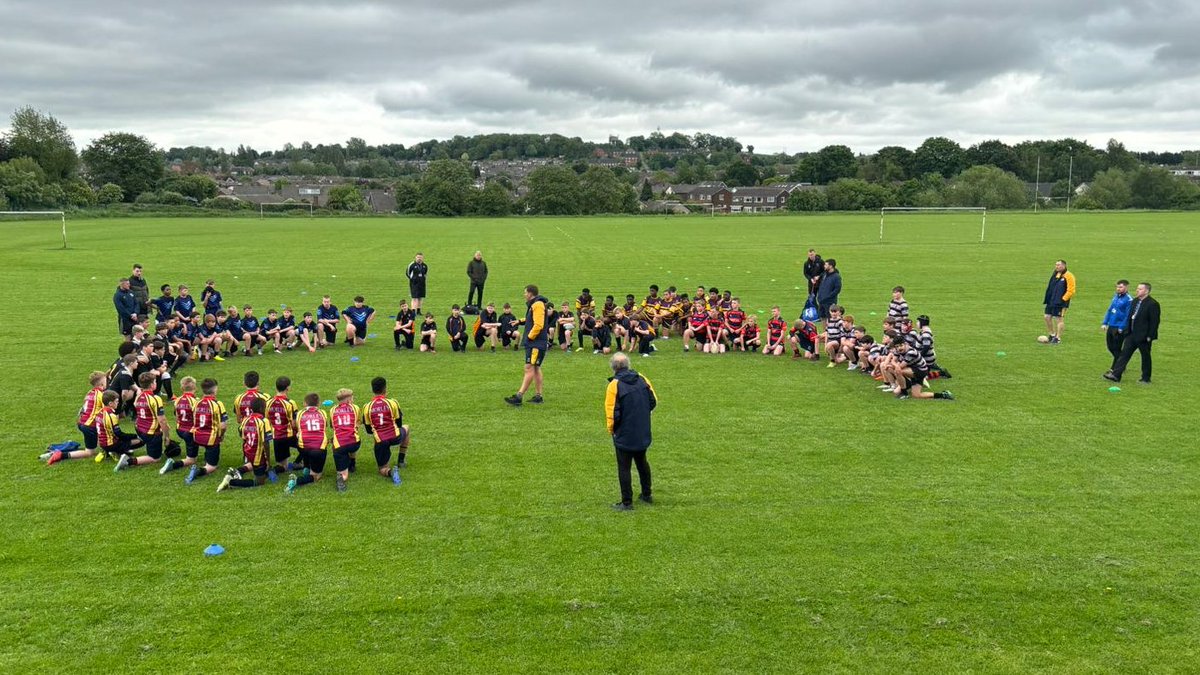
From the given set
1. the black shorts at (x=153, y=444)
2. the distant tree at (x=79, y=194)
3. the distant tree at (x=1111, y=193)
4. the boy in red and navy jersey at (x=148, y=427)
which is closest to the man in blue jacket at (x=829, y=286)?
the boy in red and navy jersey at (x=148, y=427)

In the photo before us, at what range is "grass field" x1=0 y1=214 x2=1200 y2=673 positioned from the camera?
6543mm

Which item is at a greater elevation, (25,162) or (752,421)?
(25,162)

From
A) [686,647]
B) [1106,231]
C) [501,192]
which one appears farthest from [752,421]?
[501,192]

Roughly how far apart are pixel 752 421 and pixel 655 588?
569 cm

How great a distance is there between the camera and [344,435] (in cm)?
990

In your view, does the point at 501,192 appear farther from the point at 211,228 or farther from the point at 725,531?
the point at 725,531

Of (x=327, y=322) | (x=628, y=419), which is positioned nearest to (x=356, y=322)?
(x=327, y=322)

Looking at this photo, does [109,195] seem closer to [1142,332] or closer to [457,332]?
[457,332]

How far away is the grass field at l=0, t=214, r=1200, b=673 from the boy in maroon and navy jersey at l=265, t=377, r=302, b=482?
64 cm

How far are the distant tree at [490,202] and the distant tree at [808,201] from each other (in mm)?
40248

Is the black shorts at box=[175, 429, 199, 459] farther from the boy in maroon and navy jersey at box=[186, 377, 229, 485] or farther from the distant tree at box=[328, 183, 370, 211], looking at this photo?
the distant tree at box=[328, 183, 370, 211]

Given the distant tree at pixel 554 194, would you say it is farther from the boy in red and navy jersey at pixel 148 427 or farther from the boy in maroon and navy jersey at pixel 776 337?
the boy in red and navy jersey at pixel 148 427

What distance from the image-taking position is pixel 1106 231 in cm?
5866

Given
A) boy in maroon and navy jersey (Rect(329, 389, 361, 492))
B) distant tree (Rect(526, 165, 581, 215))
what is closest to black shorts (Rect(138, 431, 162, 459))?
boy in maroon and navy jersey (Rect(329, 389, 361, 492))
